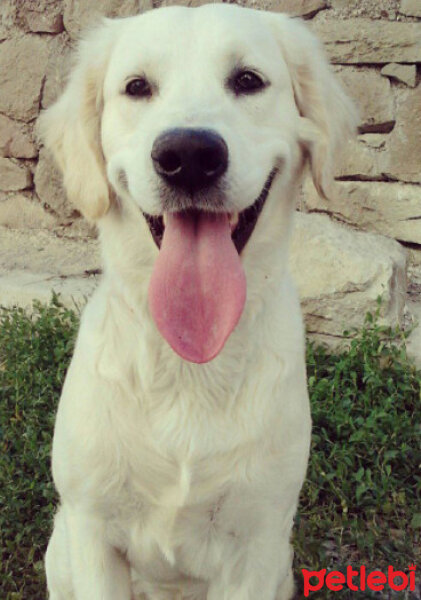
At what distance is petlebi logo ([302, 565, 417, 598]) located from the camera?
2547 mm

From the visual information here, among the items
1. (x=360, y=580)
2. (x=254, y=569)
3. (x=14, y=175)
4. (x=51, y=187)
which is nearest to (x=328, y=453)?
(x=360, y=580)

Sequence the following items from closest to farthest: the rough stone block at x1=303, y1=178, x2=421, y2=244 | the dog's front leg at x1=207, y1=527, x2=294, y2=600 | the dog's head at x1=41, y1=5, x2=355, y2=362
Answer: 1. the dog's head at x1=41, y1=5, x2=355, y2=362
2. the dog's front leg at x1=207, y1=527, x2=294, y2=600
3. the rough stone block at x1=303, y1=178, x2=421, y2=244

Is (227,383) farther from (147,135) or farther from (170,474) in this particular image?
(147,135)

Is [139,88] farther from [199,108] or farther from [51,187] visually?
[51,187]

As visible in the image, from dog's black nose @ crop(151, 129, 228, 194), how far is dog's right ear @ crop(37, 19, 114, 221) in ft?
0.99

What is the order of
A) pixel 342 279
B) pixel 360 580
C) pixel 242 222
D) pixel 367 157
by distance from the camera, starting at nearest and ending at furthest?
pixel 242 222 → pixel 360 580 → pixel 342 279 → pixel 367 157

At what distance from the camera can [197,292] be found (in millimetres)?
1845

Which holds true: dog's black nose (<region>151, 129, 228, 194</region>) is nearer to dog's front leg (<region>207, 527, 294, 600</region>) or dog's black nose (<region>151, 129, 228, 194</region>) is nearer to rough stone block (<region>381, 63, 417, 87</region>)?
dog's front leg (<region>207, 527, 294, 600</region>)

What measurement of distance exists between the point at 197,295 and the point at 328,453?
1521 mm

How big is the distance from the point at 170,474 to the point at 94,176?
782 mm

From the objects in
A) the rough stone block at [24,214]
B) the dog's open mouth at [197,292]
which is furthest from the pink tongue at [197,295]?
the rough stone block at [24,214]

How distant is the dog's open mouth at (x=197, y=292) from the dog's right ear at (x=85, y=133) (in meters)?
0.26

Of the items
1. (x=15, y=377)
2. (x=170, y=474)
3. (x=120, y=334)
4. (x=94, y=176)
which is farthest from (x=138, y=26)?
(x=15, y=377)

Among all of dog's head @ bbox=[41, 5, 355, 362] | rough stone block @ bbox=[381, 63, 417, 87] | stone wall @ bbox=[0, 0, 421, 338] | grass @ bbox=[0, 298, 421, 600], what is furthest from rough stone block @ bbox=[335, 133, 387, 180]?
dog's head @ bbox=[41, 5, 355, 362]
